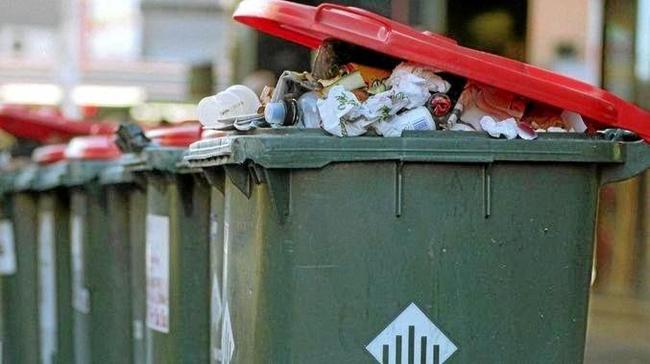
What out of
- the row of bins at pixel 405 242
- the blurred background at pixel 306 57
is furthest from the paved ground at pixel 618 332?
the row of bins at pixel 405 242

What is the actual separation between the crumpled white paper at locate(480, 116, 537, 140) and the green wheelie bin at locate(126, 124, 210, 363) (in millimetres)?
1429

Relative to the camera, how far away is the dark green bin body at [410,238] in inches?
147

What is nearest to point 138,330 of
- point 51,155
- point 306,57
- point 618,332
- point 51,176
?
point 51,176

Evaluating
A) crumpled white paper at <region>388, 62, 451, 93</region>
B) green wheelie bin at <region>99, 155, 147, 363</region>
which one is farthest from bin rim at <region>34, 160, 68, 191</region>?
crumpled white paper at <region>388, 62, 451, 93</region>

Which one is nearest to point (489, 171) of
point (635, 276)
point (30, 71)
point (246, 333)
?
point (246, 333)

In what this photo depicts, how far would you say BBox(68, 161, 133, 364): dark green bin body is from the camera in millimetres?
6117

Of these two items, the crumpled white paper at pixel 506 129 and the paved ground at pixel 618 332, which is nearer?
the crumpled white paper at pixel 506 129

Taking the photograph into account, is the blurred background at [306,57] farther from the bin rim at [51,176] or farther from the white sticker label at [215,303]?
the white sticker label at [215,303]

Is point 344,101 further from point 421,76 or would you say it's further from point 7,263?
point 7,263

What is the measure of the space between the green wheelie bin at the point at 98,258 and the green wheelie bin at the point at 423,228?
231cm

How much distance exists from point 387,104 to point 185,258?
1.52 m

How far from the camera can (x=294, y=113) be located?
3877mm

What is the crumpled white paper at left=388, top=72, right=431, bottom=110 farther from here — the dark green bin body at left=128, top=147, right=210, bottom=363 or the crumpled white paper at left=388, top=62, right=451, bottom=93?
the dark green bin body at left=128, top=147, right=210, bottom=363

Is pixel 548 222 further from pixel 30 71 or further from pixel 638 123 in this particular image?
pixel 30 71
